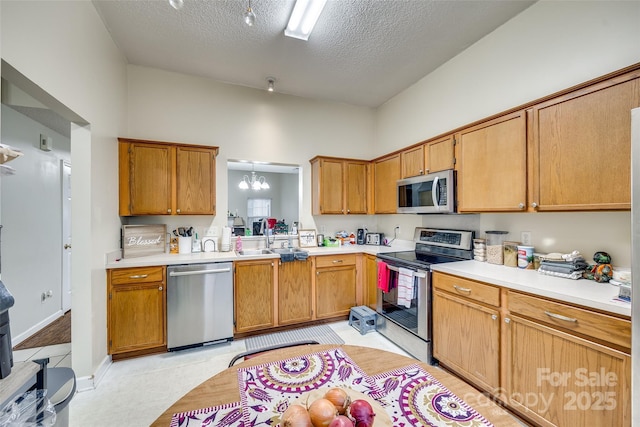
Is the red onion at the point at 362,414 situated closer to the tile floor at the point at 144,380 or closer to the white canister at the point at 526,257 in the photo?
the tile floor at the point at 144,380

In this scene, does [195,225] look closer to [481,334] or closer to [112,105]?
[112,105]

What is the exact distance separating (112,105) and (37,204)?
1.84 m

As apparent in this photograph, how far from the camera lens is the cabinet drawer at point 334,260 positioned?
127 inches

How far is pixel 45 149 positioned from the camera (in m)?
3.29

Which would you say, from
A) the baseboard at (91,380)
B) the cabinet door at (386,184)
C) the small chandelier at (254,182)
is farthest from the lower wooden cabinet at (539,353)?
the small chandelier at (254,182)

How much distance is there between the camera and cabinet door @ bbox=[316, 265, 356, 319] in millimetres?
3232

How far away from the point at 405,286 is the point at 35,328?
431 cm

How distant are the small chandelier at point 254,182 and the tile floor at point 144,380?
301 cm

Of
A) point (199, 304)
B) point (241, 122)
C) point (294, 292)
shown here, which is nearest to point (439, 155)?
point (294, 292)

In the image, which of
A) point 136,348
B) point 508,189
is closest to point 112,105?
point 136,348

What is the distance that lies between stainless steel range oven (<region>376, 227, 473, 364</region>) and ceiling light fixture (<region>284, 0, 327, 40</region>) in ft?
7.78

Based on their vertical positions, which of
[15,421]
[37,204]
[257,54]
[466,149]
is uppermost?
[257,54]

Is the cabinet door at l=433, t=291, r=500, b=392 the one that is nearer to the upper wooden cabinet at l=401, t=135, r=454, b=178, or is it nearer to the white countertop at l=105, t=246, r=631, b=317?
the white countertop at l=105, t=246, r=631, b=317

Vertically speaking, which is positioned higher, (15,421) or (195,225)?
(195,225)
